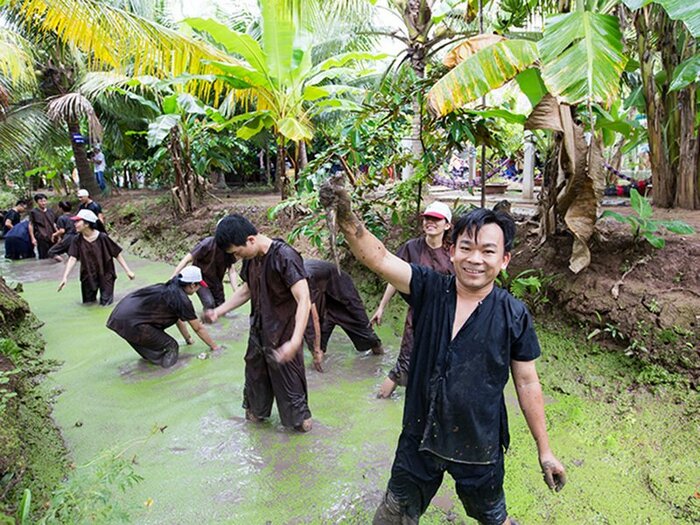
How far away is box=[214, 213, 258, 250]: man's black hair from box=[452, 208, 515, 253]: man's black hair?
4.75 ft

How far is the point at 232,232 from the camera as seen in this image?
2.72m

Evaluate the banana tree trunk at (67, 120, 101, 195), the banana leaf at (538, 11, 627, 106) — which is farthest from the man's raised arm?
the banana tree trunk at (67, 120, 101, 195)

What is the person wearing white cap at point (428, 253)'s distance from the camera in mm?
3537

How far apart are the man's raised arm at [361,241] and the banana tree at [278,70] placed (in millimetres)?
4708

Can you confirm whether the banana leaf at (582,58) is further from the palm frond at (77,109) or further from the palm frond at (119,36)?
the palm frond at (77,109)

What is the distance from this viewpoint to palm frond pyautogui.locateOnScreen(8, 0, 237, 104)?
5395mm

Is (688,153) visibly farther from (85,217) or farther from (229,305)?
(85,217)

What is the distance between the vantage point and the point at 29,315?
5.64 m

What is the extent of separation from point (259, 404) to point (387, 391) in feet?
3.43

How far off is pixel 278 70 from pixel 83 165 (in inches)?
351

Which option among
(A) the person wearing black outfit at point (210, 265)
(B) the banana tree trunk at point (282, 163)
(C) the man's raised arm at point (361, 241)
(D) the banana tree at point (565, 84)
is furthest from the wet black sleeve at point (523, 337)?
(B) the banana tree trunk at point (282, 163)

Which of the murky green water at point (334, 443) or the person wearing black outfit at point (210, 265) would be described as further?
the person wearing black outfit at point (210, 265)

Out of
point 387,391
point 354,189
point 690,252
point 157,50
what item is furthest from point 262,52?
point 690,252

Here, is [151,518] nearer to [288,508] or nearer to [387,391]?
[288,508]
